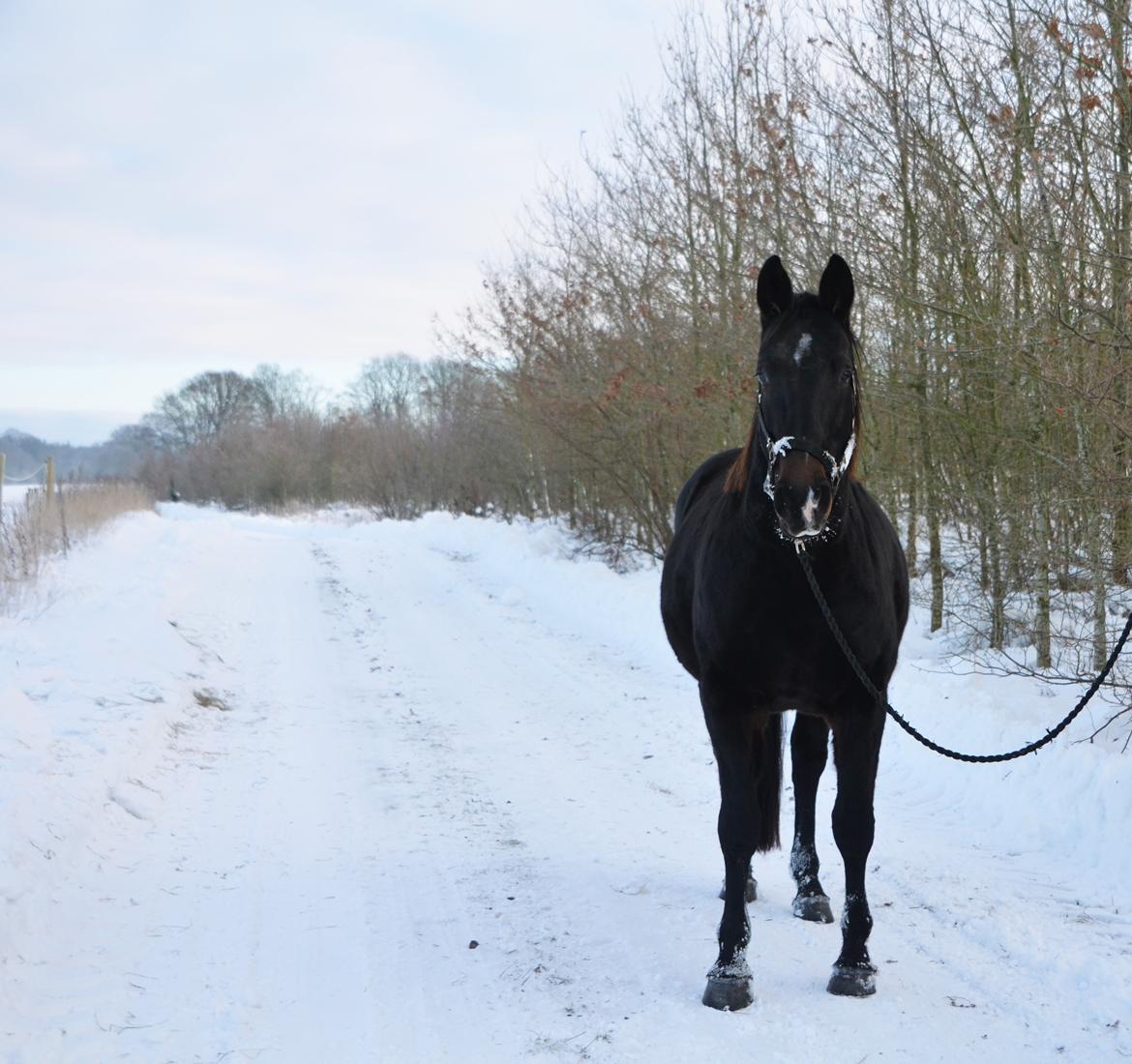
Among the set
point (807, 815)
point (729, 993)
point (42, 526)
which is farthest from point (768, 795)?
point (42, 526)

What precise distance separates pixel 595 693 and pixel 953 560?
13.4 ft

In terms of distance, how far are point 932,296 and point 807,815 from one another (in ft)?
19.2

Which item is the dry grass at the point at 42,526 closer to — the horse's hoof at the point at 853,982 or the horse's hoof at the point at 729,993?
the horse's hoof at the point at 729,993

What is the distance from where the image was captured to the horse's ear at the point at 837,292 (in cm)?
334

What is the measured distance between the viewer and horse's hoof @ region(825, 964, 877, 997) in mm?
3357

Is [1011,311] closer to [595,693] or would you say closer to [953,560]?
[953,560]

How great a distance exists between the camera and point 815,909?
4.09 m

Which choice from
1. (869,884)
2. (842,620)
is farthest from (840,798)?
(869,884)

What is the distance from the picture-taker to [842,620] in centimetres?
342

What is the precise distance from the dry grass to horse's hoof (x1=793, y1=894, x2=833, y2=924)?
31.1 feet

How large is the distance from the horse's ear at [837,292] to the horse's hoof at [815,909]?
235 cm

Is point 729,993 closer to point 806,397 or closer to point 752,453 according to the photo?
point 752,453

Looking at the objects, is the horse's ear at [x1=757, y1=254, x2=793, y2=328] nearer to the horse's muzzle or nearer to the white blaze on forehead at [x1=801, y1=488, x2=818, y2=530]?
the horse's muzzle

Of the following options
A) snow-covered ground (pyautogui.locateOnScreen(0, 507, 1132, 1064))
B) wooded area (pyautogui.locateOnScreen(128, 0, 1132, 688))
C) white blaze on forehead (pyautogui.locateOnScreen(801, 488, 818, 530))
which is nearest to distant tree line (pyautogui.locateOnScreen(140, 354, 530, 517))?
wooded area (pyautogui.locateOnScreen(128, 0, 1132, 688))
